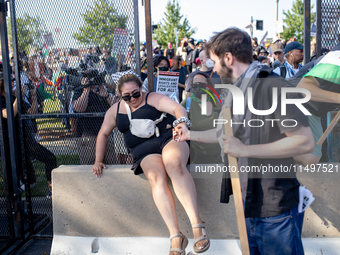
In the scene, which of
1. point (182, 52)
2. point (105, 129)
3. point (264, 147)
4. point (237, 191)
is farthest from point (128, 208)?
point (182, 52)

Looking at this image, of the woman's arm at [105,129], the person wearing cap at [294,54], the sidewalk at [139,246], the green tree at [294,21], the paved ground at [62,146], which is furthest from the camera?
the green tree at [294,21]

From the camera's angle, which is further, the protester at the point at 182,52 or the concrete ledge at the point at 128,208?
the protester at the point at 182,52

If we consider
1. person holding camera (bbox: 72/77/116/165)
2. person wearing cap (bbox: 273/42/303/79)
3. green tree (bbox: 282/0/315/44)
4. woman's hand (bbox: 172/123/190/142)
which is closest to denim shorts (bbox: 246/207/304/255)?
woman's hand (bbox: 172/123/190/142)

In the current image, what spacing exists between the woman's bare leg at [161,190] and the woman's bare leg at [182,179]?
74 mm

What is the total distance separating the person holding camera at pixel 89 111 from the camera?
407cm

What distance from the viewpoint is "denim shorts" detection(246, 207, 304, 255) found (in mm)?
1934

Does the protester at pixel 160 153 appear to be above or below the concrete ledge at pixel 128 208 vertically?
above

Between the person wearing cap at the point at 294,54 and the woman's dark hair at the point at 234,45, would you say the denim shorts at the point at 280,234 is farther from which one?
the person wearing cap at the point at 294,54

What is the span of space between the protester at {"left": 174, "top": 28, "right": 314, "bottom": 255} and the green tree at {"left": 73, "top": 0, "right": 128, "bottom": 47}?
7.03 ft

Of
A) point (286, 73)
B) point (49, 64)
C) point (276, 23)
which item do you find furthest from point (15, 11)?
point (276, 23)

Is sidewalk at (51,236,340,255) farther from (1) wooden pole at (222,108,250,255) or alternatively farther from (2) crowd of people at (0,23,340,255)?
(1) wooden pole at (222,108,250,255)

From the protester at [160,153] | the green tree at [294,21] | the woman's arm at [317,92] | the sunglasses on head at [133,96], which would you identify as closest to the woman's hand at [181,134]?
the protester at [160,153]

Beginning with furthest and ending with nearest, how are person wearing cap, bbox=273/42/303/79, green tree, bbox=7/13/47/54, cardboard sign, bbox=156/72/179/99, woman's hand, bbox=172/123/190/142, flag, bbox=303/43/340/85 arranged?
person wearing cap, bbox=273/42/303/79 < cardboard sign, bbox=156/72/179/99 < green tree, bbox=7/13/47/54 < woman's hand, bbox=172/123/190/142 < flag, bbox=303/43/340/85

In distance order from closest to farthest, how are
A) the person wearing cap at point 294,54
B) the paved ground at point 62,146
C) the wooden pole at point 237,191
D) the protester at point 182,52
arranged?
the wooden pole at point 237,191, the paved ground at point 62,146, the person wearing cap at point 294,54, the protester at point 182,52
